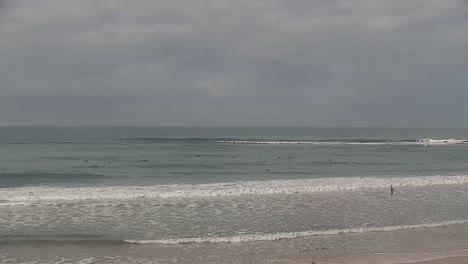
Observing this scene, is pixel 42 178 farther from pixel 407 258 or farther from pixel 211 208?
pixel 407 258

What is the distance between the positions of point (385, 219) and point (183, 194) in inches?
340

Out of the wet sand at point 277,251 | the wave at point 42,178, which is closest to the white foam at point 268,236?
the wet sand at point 277,251

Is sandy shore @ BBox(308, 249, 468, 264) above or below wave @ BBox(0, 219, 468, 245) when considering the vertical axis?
above

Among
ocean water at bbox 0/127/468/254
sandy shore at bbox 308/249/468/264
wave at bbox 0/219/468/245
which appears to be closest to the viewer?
sandy shore at bbox 308/249/468/264

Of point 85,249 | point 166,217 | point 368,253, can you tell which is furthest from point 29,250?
point 368,253

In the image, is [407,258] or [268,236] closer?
[407,258]

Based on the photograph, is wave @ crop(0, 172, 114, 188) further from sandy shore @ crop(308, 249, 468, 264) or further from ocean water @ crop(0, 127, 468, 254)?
sandy shore @ crop(308, 249, 468, 264)

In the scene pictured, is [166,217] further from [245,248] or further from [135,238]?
[245,248]

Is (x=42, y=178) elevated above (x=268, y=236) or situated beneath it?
situated beneath

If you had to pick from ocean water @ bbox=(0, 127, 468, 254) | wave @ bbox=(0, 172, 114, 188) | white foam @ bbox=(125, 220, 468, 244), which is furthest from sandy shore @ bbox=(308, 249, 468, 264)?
wave @ bbox=(0, 172, 114, 188)

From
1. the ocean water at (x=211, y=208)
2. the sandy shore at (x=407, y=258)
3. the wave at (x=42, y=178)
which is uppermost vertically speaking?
the sandy shore at (x=407, y=258)

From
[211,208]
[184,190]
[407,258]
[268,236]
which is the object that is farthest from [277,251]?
[184,190]

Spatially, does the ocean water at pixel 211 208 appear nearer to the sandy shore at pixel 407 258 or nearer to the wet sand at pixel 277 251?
the wet sand at pixel 277 251

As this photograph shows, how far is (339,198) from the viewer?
1895 centimetres
